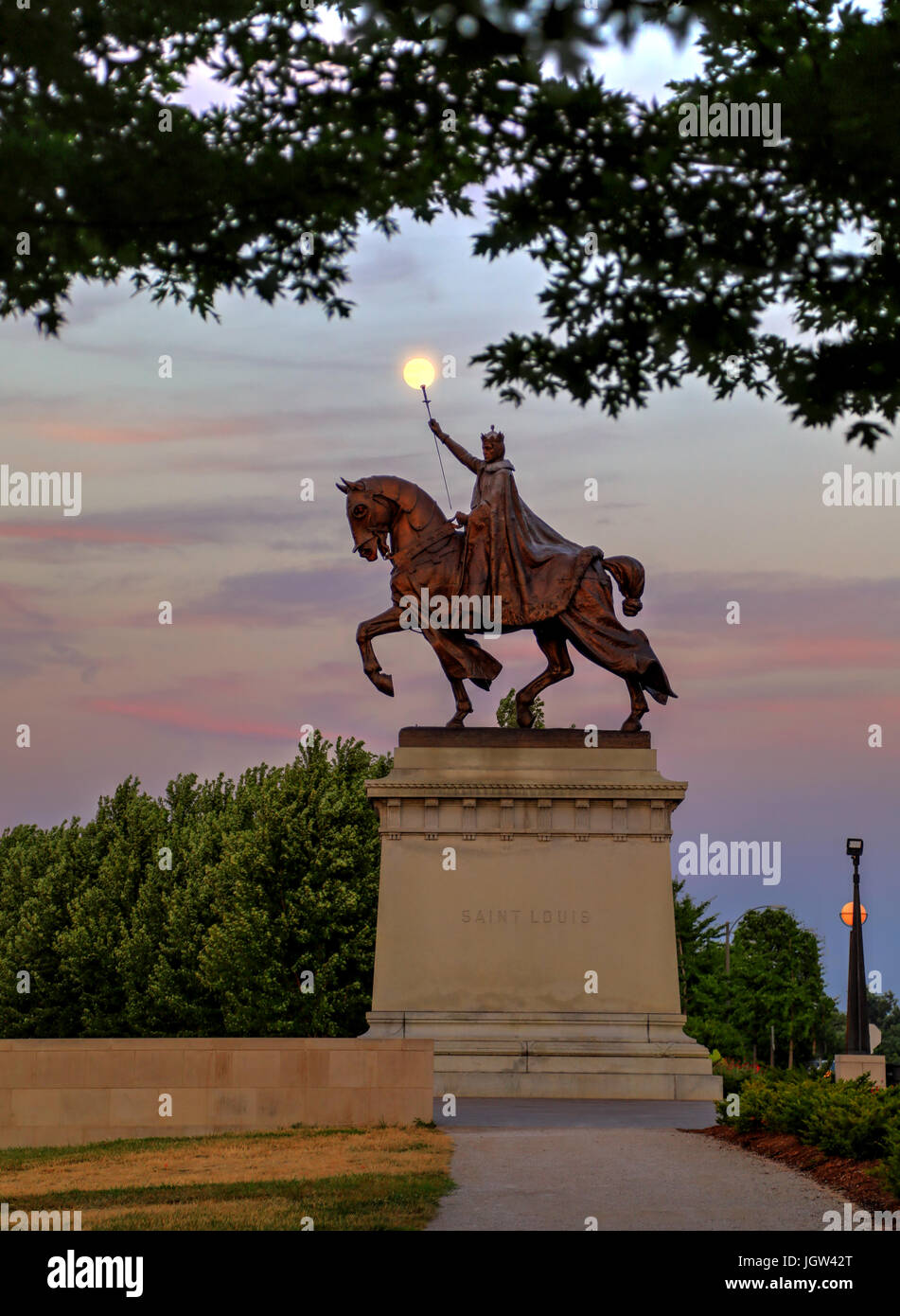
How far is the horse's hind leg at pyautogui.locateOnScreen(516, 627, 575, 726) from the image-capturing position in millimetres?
30172

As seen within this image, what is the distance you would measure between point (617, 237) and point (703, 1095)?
20182mm

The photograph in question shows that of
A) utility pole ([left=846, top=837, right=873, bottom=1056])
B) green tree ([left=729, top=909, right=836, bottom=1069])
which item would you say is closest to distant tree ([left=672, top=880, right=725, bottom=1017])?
green tree ([left=729, top=909, right=836, bottom=1069])

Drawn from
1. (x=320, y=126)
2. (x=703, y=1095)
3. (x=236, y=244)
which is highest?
(x=320, y=126)

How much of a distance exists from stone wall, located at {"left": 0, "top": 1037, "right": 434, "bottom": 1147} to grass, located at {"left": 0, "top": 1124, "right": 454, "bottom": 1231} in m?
0.48

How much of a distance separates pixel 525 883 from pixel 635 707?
380 cm

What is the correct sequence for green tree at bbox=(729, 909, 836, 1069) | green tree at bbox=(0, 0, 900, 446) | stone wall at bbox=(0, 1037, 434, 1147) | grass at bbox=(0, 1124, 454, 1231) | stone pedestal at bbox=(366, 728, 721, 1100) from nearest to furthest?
1. green tree at bbox=(0, 0, 900, 446)
2. grass at bbox=(0, 1124, 454, 1231)
3. stone wall at bbox=(0, 1037, 434, 1147)
4. stone pedestal at bbox=(366, 728, 721, 1100)
5. green tree at bbox=(729, 909, 836, 1069)

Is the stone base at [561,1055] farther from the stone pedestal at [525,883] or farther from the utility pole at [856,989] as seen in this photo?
the utility pole at [856,989]

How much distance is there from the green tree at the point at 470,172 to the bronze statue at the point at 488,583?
20.5 meters

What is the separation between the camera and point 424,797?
29.2 metres

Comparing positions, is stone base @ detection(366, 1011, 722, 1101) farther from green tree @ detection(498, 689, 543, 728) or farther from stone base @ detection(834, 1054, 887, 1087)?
green tree @ detection(498, 689, 543, 728)

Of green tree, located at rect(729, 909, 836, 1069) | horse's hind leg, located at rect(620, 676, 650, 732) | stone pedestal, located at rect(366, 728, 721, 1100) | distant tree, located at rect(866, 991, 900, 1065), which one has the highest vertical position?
horse's hind leg, located at rect(620, 676, 650, 732)

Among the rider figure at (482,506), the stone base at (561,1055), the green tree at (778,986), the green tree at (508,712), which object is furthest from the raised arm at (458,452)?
the green tree at (778,986)

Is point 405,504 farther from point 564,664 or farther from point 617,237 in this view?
point 617,237
